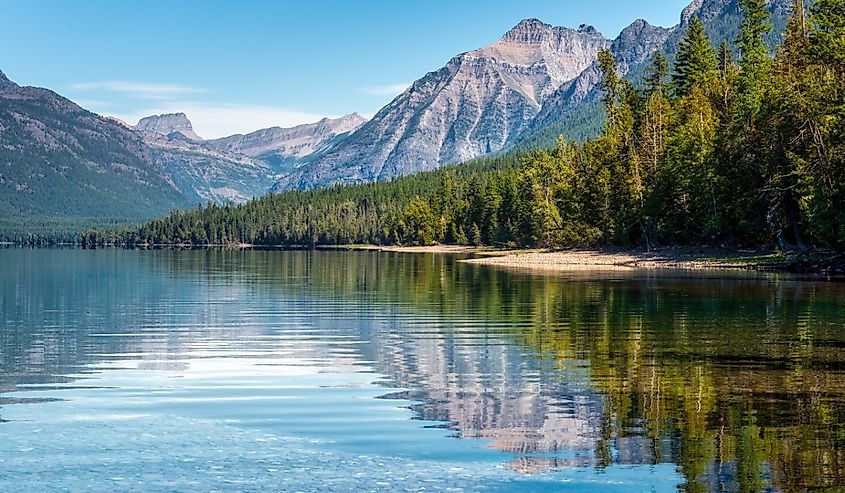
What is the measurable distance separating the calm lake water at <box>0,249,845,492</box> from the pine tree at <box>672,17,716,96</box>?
95.4 metres

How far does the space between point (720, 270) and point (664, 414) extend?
68955mm

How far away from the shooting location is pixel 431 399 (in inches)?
983

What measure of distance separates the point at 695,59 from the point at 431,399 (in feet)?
428

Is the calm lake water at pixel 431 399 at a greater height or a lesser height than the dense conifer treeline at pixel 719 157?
lesser

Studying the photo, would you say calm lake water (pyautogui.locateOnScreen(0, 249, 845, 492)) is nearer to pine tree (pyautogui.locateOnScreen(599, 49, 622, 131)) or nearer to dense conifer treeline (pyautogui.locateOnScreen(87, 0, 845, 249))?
dense conifer treeline (pyautogui.locateOnScreen(87, 0, 845, 249))

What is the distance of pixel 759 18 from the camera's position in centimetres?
13462

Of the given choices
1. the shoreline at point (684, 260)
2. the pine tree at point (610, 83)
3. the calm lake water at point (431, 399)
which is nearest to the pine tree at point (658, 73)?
the pine tree at point (610, 83)

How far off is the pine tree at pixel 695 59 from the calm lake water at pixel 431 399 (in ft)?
313

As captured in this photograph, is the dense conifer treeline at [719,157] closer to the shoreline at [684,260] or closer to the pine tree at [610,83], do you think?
the pine tree at [610,83]

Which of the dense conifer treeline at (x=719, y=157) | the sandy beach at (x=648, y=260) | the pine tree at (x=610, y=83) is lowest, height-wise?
the sandy beach at (x=648, y=260)

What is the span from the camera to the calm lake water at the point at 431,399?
17.2 meters

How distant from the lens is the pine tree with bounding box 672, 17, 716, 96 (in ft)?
468

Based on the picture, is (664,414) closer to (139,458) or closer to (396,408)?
(396,408)

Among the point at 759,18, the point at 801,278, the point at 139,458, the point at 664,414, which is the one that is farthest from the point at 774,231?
the point at 139,458
